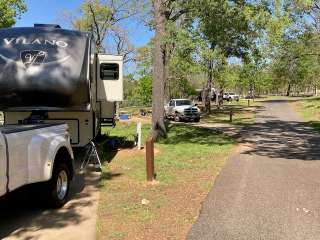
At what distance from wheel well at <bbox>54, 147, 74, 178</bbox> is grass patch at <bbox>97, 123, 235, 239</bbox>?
2.83 feet

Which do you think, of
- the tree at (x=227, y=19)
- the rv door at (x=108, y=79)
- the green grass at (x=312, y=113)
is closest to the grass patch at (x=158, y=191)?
the rv door at (x=108, y=79)

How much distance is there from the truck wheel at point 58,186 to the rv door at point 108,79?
6.14 meters

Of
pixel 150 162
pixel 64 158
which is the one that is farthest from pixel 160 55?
pixel 64 158

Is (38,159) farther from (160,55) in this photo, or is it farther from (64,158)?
(160,55)

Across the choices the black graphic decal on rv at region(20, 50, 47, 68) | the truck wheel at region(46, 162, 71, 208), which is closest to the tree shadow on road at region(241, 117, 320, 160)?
the black graphic decal on rv at region(20, 50, 47, 68)

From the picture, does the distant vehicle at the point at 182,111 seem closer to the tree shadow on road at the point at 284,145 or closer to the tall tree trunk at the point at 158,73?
the tree shadow on road at the point at 284,145

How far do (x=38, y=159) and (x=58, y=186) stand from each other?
1.19 metres

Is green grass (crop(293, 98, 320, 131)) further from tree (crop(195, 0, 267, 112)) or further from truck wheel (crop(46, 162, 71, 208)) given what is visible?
truck wheel (crop(46, 162, 71, 208))

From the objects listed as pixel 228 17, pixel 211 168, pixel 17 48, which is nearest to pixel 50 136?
pixel 17 48

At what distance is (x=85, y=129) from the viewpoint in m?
13.1

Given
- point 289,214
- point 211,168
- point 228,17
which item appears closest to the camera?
point 289,214

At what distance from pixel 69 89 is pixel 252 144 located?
930cm

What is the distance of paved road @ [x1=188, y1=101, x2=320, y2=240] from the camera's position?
679 centimetres

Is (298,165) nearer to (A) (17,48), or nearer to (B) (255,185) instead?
(B) (255,185)
